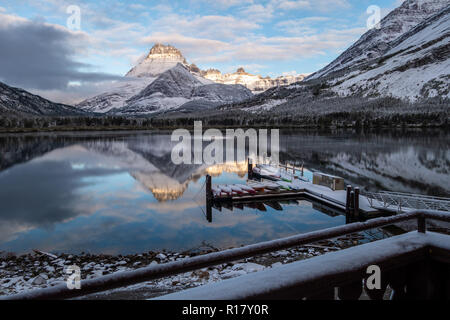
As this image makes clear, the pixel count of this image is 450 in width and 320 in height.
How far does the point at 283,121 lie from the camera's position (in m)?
191

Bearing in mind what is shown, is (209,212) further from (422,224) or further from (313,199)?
(422,224)

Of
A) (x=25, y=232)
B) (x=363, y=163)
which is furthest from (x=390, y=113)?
(x=25, y=232)

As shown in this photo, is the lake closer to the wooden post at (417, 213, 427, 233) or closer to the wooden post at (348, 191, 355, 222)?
the wooden post at (348, 191, 355, 222)

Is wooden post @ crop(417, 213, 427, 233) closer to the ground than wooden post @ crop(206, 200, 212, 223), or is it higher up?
A: higher up

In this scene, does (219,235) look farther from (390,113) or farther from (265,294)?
(390,113)

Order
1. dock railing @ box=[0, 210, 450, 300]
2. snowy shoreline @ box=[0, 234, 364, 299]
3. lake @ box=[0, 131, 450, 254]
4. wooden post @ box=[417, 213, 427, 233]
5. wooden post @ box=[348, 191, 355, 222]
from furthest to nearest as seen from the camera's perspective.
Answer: wooden post @ box=[348, 191, 355, 222], lake @ box=[0, 131, 450, 254], snowy shoreline @ box=[0, 234, 364, 299], wooden post @ box=[417, 213, 427, 233], dock railing @ box=[0, 210, 450, 300]

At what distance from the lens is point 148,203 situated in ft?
94.7

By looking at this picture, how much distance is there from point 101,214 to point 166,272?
24.4m

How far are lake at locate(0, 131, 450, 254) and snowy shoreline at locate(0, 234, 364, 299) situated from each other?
1.32 m

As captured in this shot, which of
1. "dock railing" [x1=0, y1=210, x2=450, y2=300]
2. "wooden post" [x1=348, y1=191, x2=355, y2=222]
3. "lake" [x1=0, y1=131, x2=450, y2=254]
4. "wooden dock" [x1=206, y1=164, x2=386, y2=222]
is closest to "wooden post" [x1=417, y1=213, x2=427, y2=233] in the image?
"dock railing" [x1=0, y1=210, x2=450, y2=300]

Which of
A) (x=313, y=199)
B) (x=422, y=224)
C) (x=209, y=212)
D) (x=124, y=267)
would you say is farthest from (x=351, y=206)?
(x=422, y=224)

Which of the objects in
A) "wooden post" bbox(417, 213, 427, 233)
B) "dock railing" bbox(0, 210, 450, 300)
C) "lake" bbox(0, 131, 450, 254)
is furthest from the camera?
"lake" bbox(0, 131, 450, 254)

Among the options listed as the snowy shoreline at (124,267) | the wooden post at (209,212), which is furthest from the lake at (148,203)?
the snowy shoreline at (124,267)

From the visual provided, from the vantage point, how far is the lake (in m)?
19.4
